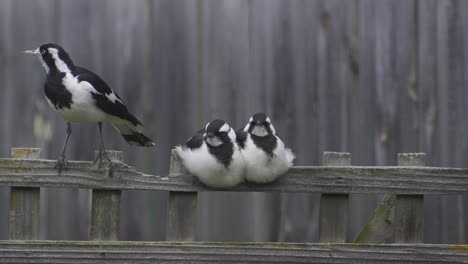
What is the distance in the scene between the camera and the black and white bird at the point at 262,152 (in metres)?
3.77

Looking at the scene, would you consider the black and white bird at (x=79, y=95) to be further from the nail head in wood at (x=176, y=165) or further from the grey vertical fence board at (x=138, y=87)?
the nail head in wood at (x=176, y=165)

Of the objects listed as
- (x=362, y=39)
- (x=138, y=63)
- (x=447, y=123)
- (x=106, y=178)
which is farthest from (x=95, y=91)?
(x=447, y=123)

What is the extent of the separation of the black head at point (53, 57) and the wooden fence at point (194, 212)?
810 millimetres

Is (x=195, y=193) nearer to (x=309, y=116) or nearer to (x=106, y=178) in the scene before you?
(x=106, y=178)

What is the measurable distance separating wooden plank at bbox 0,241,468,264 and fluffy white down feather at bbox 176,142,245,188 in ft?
0.81

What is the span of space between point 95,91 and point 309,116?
40.4 inches

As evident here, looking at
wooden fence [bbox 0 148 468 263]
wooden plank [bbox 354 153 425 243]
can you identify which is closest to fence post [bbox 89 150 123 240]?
wooden fence [bbox 0 148 468 263]

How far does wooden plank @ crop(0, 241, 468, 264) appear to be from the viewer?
3785 millimetres

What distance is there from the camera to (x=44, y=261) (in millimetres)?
3785

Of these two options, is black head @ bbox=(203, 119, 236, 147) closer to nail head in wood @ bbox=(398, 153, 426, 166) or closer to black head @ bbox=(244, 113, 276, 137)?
black head @ bbox=(244, 113, 276, 137)

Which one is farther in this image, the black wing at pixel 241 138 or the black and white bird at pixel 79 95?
the black and white bird at pixel 79 95

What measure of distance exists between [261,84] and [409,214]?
122 centimetres

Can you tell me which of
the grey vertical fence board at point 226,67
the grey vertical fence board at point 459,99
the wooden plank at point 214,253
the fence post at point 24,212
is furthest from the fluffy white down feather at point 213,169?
the grey vertical fence board at point 459,99

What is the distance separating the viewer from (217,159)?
3.72 meters
